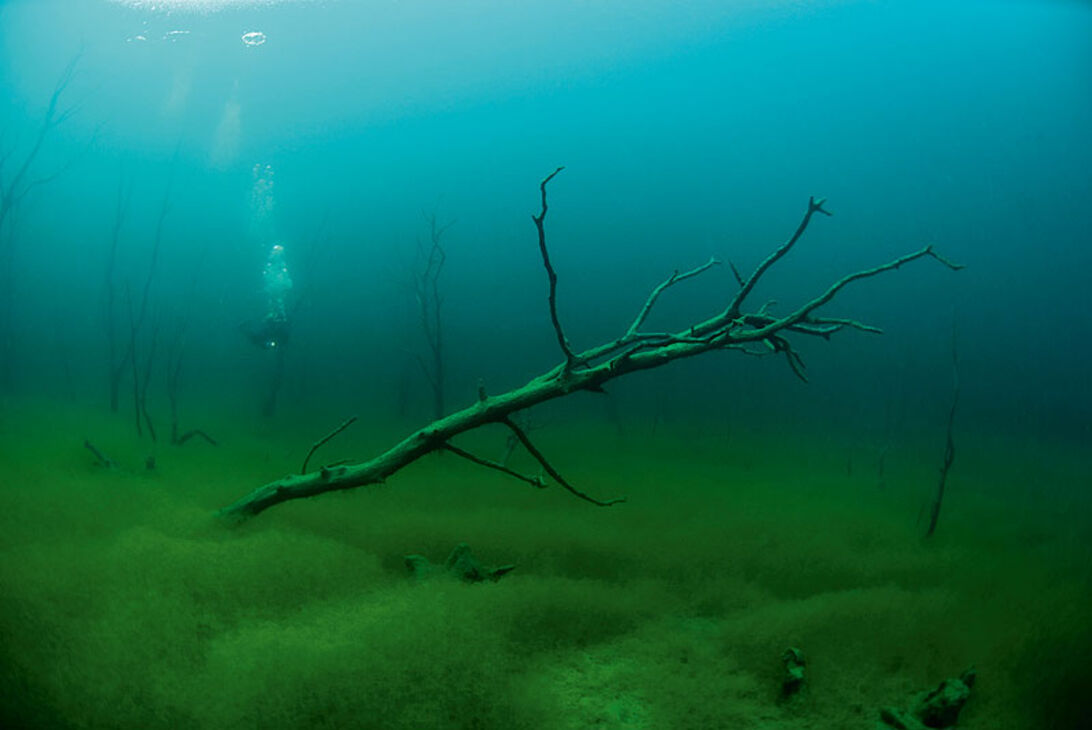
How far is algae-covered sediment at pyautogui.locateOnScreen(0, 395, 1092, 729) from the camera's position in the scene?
2.93 m

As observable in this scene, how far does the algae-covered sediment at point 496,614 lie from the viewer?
2.93m

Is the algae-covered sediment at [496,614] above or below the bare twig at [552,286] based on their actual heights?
below

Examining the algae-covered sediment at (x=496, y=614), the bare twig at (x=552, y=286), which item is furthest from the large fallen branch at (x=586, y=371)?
the algae-covered sediment at (x=496, y=614)

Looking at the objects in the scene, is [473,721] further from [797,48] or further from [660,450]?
[797,48]

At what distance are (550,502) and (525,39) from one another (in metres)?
48.1

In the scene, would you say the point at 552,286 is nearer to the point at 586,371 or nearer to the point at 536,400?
the point at 586,371

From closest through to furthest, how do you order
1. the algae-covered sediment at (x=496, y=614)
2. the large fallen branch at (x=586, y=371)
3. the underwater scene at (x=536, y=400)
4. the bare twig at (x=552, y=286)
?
the algae-covered sediment at (x=496, y=614) → the underwater scene at (x=536, y=400) → the bare twig at (x=552, y=286) → the large fallen branch at (x=586, y=371)

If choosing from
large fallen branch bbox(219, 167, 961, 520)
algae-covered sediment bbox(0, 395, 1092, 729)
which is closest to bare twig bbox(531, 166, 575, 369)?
large fallen branch bbox(219, 167, 961, 520)

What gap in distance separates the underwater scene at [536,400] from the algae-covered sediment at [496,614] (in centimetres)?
3

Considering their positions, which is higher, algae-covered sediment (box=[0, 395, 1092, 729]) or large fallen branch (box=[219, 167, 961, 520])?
large fallen branch (box=[219, 167, 961, 520])

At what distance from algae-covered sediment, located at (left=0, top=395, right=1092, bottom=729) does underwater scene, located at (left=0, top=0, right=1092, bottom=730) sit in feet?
0.11

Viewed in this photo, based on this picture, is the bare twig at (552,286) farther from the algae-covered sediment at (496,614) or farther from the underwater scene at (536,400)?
the algae-covered sediment at (496,614)

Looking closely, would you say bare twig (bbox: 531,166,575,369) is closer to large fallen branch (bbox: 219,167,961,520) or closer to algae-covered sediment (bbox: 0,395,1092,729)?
large fallen branch (bbox: 219,167,961,520)

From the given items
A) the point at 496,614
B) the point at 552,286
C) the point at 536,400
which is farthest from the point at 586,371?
the point at 496,614
